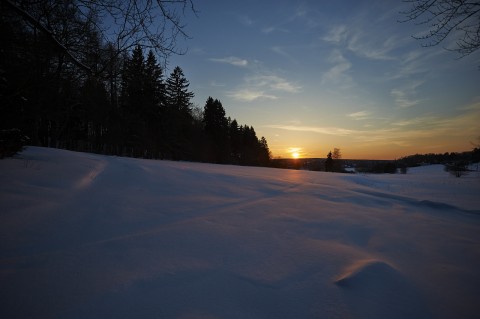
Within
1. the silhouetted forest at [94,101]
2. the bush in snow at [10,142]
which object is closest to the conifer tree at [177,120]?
the silhouetted forest at [94,101]

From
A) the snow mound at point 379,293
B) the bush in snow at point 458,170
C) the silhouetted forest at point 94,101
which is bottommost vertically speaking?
the snow mound at point 379,293

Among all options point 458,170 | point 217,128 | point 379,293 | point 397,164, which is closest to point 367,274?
point 379,293

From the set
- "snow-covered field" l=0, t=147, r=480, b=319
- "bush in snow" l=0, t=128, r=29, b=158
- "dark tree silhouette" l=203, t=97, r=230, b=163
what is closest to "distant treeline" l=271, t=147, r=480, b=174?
"dark tree silhouette" l=203, t=97, r=230, b=163

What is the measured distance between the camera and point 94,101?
21656 millimetres

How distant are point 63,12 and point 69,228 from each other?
103 inches

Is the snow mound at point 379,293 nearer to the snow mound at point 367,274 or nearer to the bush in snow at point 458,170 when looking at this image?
the snow mound at point 367,274

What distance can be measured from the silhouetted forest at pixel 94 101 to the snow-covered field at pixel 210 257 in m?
1.72

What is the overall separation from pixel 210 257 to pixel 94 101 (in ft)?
79.9

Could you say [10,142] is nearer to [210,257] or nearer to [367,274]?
[210,257]

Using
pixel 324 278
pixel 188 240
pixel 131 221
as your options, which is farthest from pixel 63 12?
pixel 324 278

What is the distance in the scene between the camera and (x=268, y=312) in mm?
1580

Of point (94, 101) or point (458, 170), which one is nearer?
point (458, 170)

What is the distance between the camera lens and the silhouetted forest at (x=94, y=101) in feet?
A: 9.92

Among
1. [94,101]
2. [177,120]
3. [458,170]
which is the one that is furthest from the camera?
[177,120]
